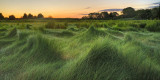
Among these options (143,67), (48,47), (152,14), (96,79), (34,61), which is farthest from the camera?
(152,14)

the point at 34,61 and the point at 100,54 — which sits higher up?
the point at 100,54

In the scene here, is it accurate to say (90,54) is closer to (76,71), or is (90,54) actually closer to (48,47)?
(76,71)

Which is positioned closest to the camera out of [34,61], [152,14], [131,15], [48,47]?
[34,61]

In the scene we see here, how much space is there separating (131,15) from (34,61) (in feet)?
102

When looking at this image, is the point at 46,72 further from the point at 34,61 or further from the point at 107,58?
the point at 107,58

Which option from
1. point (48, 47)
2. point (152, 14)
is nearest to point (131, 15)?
point (152, 14)

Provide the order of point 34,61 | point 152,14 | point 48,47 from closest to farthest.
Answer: point 34,61, point 48,47, point 152,14

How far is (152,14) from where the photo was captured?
2444 cm

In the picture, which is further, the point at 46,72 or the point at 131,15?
the point at 131,15

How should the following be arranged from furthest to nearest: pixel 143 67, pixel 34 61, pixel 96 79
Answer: pixel 34 61
pixel 143 67
pixel 96 79

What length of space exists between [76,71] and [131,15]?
3149cm

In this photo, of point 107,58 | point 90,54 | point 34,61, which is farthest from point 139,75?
point 34,61

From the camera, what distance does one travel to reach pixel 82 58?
1.34 m

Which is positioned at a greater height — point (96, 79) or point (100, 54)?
point (100, 54)
